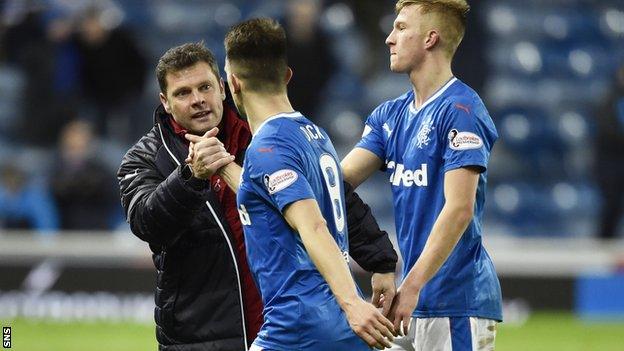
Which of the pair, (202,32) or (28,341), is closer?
(28,341)

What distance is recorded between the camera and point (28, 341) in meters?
10.0

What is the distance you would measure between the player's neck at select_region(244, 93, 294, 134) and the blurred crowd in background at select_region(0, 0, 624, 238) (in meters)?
7.95

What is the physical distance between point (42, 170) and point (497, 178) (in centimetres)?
482

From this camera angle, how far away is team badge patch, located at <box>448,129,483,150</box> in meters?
4.76

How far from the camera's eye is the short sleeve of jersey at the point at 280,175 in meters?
4.10

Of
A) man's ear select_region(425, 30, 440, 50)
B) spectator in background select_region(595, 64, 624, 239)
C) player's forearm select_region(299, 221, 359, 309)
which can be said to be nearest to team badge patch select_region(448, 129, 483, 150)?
man's ear select_region(425, 30, 440, 50)

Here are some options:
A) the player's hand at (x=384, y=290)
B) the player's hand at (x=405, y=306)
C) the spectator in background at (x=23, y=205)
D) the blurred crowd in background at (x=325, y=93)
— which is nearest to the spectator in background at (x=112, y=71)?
the blurred crowd in background at (x=325, y=93)

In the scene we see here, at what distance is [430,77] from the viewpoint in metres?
5.03

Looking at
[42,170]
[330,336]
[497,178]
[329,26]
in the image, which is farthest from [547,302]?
[330,336]

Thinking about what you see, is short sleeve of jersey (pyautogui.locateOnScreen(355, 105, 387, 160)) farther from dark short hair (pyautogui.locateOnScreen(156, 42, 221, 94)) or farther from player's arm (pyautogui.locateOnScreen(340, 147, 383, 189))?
dark short hair (pyautogui.locateOnScreen(156, 42, 221, 94))

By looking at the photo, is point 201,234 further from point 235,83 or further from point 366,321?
point 366,321

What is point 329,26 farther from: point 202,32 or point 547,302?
point 547,302

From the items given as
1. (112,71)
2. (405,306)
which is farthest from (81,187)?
(405,306)

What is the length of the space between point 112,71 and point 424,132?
8314mm
